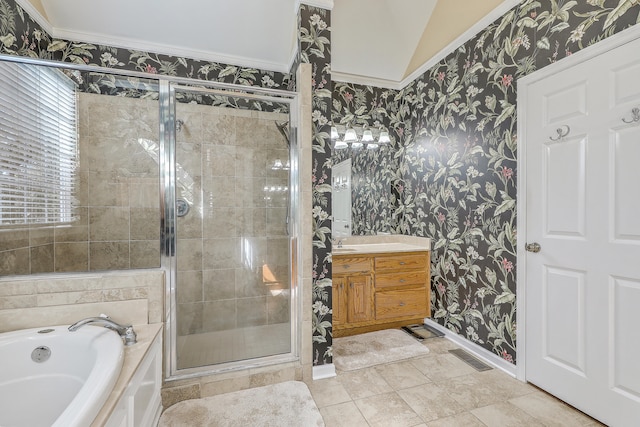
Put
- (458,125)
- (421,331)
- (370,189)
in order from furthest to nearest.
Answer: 1. (370,189)
2. (421,331)
3. (458,125)

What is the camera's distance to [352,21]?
110 inches

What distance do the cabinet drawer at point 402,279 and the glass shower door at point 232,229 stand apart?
102 cm

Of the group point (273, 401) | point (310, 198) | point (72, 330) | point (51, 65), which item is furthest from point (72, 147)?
point (273, 401)

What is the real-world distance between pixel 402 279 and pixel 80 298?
2.55 metres

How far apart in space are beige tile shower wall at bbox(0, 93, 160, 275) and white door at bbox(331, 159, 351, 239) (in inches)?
68.2

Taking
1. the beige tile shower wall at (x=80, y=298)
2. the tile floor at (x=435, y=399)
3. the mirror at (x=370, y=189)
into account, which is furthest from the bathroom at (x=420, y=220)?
the mirror at (x=370, y=189)

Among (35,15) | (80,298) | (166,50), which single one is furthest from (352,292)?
(35,15)

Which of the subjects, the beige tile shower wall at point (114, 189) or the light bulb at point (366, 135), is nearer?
the beige tile shower wall at point (114, 189)

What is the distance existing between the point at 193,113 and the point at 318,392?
2290 millimetres

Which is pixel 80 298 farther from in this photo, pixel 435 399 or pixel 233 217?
pixel 435 399

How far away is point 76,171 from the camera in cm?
225

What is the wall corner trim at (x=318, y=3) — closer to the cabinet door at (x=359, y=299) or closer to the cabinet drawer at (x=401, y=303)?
the cabinet door at (x=359, y=299)

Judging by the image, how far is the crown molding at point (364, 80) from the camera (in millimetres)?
3102

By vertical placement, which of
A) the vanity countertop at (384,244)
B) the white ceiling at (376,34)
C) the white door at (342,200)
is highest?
the white ceiling at (376,34)
